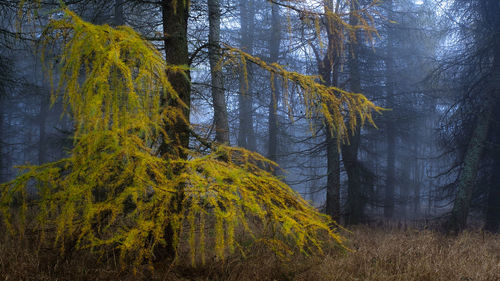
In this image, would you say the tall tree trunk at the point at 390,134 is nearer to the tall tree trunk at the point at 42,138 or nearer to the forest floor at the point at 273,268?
the forest floor at the point at 273,268

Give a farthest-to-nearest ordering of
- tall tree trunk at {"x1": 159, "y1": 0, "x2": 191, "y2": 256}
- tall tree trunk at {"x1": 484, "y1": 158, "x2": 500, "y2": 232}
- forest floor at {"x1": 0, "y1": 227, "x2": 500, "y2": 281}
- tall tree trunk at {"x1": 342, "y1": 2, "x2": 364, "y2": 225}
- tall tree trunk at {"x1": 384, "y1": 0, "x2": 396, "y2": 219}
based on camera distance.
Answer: tall tree trunk at {"x1": 384, "y1": 0, "x2": 396, "y2": 219}
tall tree trunk at {"x1": 342, "y1": 2, "x2": 364, "y2": 225}
tall tree trunk at {"x1": 484, "y1": 158, "x2": 500, "y2": 232}
tall tree trunk at {"x1": 159, "y1": 0, "x2": 191, "y2": 256}
forest floor at {"x1": 0, "y1": 227, "x2": 500, "y2": 281}

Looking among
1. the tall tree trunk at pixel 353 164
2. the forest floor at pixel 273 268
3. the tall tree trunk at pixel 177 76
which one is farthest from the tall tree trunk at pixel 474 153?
the tall tree trunk at pixel 177 76

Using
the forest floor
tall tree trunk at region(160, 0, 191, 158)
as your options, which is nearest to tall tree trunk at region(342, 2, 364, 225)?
the forest floor

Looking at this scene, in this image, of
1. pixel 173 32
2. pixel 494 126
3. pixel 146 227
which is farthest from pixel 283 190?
pixel 494 126

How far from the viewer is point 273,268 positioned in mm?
4438

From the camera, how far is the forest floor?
3928 millimetres

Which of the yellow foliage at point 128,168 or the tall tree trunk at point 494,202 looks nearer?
the yellow foliage at point 128,168

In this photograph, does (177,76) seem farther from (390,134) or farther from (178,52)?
(390,134)

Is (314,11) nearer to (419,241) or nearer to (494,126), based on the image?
(419,241)

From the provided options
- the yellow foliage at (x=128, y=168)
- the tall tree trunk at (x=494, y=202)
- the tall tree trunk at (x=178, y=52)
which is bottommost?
the tall tree trunk at (x=494, y=202)

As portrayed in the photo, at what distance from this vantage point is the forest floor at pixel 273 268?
12.9 feet

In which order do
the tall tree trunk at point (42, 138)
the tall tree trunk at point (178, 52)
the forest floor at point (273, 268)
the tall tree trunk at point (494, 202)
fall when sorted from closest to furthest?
the forest floor at point (273, 268)
the tall tree trunk at point (178, 52)
the tall tree trunk at point (494, 202)
the tall tree trunk at point (42, 138)

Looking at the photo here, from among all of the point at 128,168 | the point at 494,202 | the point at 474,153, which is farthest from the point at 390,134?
the point at 128,168

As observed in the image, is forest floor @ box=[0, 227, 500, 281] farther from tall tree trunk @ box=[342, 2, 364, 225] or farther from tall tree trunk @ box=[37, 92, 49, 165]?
tall tree trunk @ box=[37, 92, 49, 165]
